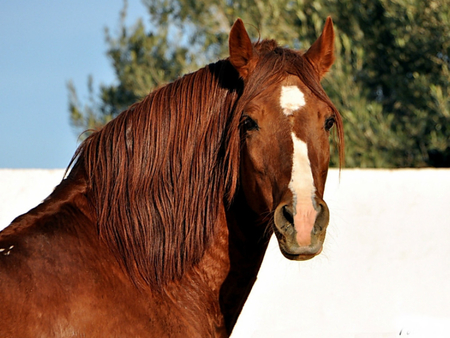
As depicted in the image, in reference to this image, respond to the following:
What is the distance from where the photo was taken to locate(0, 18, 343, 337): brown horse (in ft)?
6.82

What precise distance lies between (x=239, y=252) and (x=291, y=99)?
0.73 m

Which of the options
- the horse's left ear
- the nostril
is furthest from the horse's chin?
the horse's left ear

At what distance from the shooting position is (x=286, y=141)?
2.21 meters

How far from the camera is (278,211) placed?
6.85ft

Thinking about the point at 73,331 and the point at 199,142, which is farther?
the point at 199,142

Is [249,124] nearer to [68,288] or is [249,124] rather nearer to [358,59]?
[68,288]

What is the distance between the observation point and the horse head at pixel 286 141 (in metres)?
2.06

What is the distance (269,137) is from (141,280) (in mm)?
798

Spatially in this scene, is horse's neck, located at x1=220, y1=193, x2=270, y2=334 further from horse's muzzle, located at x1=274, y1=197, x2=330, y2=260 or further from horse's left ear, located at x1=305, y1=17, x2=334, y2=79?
horse's left ear, located at x1=305, y1=17, x2=334, y2=79

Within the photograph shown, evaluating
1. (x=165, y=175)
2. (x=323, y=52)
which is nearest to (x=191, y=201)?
(x=165, y=175)

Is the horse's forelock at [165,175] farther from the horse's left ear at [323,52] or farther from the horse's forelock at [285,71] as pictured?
the horse's left ear at [323,52]

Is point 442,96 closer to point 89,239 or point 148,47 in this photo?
point 148,47

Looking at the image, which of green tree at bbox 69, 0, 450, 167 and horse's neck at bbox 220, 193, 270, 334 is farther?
green tree at bbox 69, 0, 450, 167

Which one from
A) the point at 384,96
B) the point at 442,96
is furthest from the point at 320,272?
the point at 384,96
